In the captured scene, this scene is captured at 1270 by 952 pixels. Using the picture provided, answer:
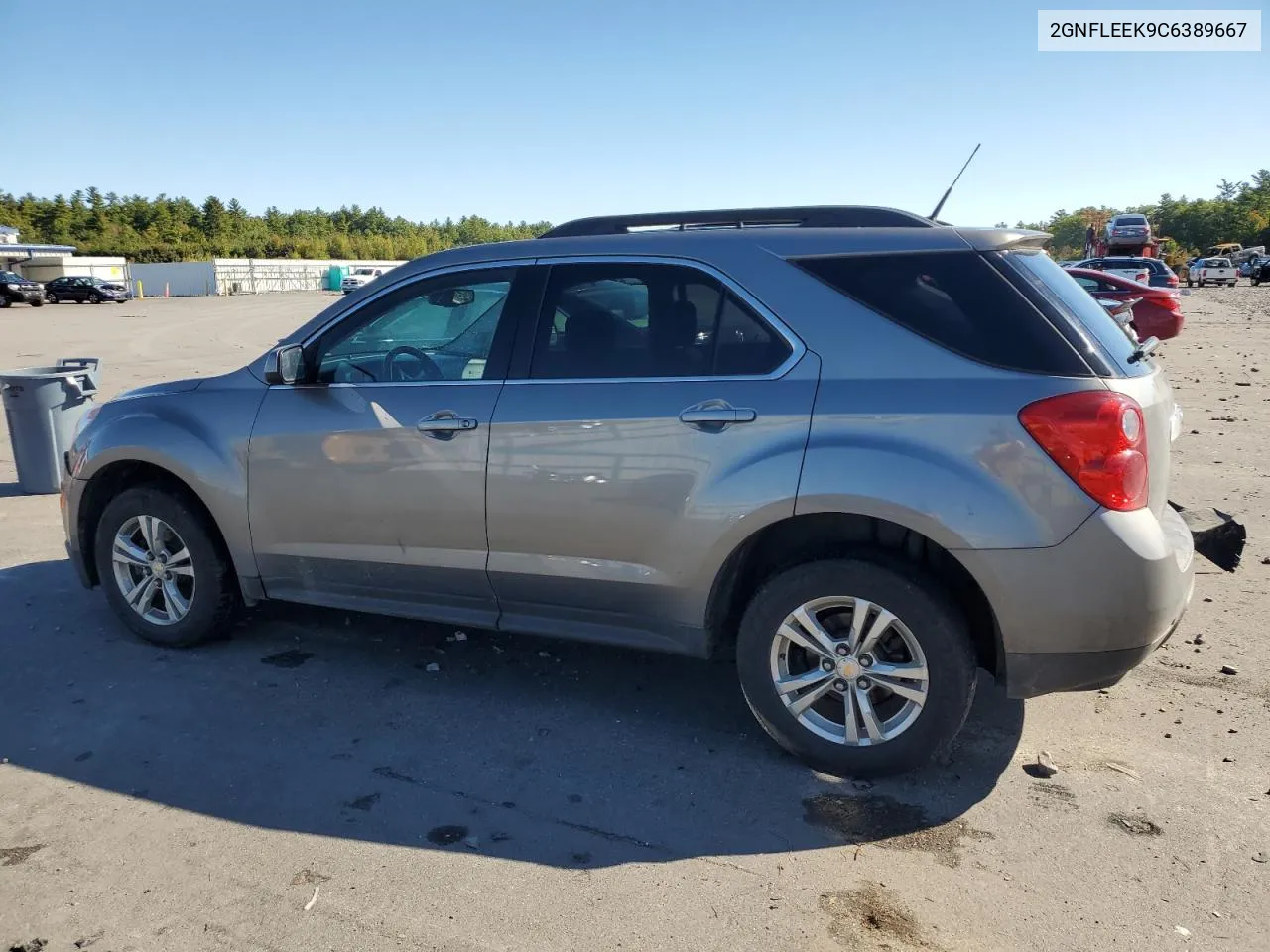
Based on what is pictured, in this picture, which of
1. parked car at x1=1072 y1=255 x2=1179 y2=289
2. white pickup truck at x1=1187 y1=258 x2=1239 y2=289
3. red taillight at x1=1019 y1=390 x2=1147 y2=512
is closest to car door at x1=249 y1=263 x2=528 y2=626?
red taillight at x1=1019 y1=390 x2=1147 y2=512

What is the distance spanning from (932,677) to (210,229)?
114583mm

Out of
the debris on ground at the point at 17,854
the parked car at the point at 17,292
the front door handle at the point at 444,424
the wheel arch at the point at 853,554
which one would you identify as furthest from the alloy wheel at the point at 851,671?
the parked car at the point at 17,292

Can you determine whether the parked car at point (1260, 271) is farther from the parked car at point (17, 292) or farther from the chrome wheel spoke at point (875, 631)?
the parked car at point (17, 292)

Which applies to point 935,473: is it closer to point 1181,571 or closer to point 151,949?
point 1181,571

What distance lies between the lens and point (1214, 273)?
5472 centimetres

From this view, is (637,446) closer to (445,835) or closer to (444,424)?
(444,424)

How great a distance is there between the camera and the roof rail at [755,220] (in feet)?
12.7

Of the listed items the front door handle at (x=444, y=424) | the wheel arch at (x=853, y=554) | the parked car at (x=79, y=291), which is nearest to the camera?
the wheel arch at (x=853, y=554)

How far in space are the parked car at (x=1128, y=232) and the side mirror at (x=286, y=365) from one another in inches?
1535

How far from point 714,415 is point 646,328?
530mm

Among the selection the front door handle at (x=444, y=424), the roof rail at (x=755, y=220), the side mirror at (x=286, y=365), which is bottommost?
the front door handle at (x=444, y=424)

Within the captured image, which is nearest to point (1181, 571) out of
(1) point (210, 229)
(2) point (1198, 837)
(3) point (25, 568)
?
(2) point (1198, 837)

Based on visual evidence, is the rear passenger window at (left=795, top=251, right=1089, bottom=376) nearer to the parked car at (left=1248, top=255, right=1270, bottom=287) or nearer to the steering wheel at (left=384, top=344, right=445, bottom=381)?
the steering wheel at (left=384, top=344, right=445, bottom=381)

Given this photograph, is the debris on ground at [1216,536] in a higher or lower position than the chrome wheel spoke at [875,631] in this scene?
higher
